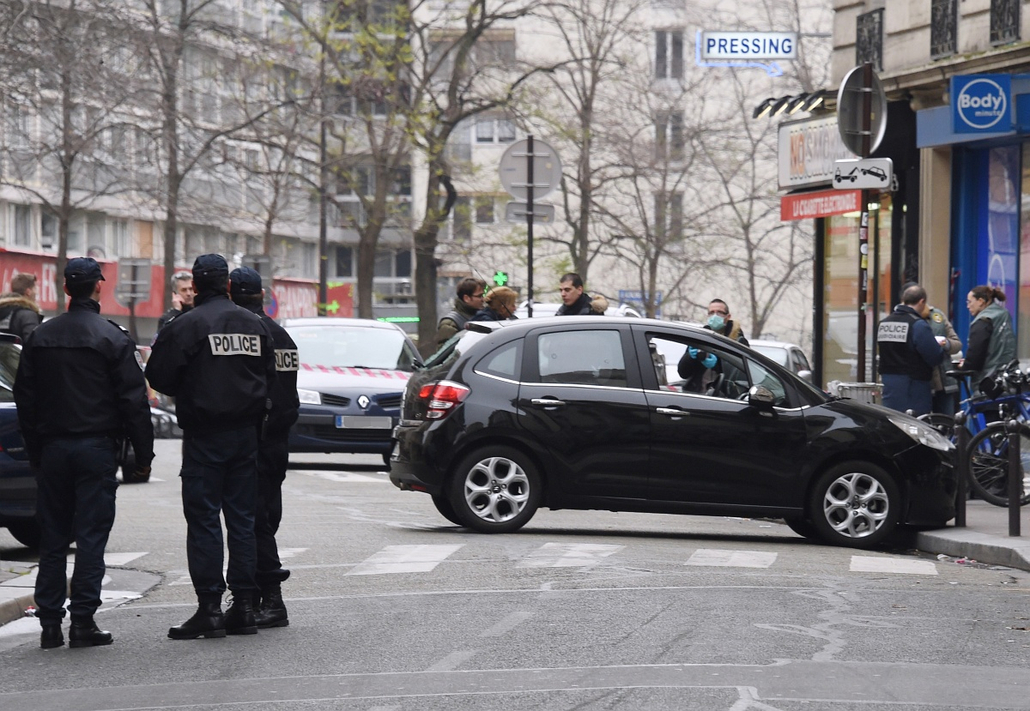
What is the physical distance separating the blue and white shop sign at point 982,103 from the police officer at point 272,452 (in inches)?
498

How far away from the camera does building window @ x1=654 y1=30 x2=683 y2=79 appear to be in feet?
187

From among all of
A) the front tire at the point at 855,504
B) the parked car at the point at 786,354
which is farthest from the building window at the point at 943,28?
the front tire at the point at 855,504

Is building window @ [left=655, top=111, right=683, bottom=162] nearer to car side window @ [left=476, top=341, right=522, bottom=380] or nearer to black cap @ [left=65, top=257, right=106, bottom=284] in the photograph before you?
car side window @ [left=476, top=341, right=522, bottom=380]

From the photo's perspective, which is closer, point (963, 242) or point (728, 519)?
point (728, 519)

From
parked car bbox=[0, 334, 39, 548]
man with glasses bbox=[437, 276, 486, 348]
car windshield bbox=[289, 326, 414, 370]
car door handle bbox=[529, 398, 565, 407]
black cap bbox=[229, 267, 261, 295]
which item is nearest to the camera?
black cap bbox=[229, 267, 261, 295]

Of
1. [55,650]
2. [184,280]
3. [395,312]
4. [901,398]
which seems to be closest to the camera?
[55,650]

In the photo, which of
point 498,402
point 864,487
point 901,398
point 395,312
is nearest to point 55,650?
point 498,402

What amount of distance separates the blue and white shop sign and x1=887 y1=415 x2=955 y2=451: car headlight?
7354 mm

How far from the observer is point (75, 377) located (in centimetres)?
870

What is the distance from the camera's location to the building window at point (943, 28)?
73.9ft

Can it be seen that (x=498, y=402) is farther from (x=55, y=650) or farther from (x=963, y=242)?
(x=963, y=242)

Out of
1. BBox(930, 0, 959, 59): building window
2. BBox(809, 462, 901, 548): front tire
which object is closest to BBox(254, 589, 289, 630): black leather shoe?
BBox(809, 462, 901, 548): front tire

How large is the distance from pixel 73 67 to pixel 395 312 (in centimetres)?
6215

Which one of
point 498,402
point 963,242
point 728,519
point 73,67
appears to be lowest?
point 728,519
